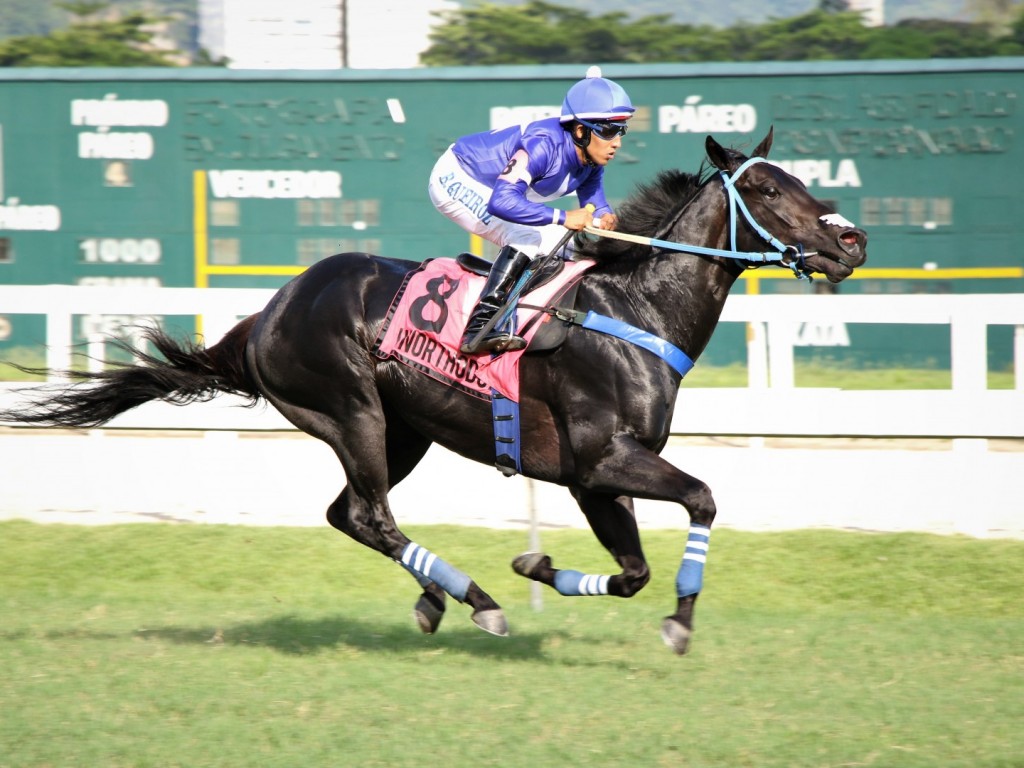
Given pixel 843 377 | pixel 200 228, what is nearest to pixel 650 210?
pixel 843 377

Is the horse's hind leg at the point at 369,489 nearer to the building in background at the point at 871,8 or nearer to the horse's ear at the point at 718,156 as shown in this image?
the horse's ear at the point at 718,156

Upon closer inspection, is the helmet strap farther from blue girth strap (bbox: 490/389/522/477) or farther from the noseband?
blue girth strap (bbox: 490/389/522/477)

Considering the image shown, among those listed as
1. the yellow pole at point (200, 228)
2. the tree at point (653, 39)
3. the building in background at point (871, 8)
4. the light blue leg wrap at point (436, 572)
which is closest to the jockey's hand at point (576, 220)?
the light blue leg wrap at point (436, 572)

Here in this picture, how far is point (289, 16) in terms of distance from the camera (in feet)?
64.2

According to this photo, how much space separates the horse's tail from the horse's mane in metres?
1.58

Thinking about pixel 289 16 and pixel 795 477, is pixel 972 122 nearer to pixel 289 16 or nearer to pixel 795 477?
pixel 795 477

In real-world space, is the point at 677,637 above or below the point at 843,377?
below

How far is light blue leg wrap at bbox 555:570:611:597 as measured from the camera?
16.6 ft

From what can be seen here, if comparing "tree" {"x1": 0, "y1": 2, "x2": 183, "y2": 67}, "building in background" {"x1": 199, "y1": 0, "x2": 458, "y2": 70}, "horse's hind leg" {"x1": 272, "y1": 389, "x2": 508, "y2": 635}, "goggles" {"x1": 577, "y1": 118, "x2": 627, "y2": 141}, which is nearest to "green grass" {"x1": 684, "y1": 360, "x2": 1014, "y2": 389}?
"horse's hind leg" {"x1": 272, "y1": 389, "x2": 508, "y2": 635}

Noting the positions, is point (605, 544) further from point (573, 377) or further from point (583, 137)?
point (583, 137)

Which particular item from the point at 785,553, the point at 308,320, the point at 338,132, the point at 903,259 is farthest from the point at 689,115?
the point at 308,320

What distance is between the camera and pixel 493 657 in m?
5.25

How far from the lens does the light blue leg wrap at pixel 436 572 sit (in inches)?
207

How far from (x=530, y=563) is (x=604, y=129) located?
172 cm
